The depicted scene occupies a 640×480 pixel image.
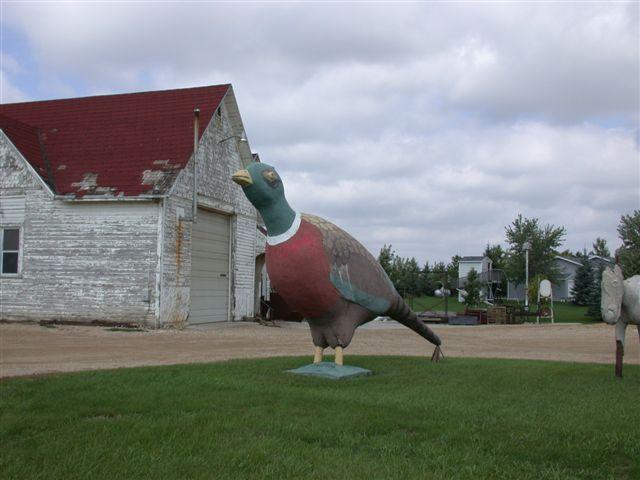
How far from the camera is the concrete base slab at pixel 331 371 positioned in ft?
26.2

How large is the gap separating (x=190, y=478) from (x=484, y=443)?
215cm

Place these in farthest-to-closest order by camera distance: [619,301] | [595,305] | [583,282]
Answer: [583,282] < [595,305] < [619,301]

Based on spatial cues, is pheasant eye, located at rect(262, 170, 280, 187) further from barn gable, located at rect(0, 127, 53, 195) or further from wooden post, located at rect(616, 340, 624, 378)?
barn gable, located at rect(0, 127, 53, 195)

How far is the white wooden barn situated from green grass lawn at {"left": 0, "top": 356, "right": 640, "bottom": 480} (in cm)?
931

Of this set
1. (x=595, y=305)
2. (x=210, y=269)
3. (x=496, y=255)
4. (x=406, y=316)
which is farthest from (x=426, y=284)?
(x=406, y=316)

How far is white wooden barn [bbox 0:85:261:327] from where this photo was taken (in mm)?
17250

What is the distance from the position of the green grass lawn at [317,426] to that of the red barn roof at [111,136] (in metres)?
10.7

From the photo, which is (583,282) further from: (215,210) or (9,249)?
(9,249)

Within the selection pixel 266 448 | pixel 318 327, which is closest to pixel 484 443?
pixel 266 448

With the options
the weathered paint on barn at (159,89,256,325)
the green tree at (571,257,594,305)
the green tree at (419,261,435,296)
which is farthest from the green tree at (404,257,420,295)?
the weathered paint on barn at (159,89,256,325)

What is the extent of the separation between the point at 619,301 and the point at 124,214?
1300 centimetres

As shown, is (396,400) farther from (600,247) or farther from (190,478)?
(600,247)

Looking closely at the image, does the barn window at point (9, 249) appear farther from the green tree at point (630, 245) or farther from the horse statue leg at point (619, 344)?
the green tree at point (630, 245)

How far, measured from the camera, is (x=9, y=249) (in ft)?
61.0
